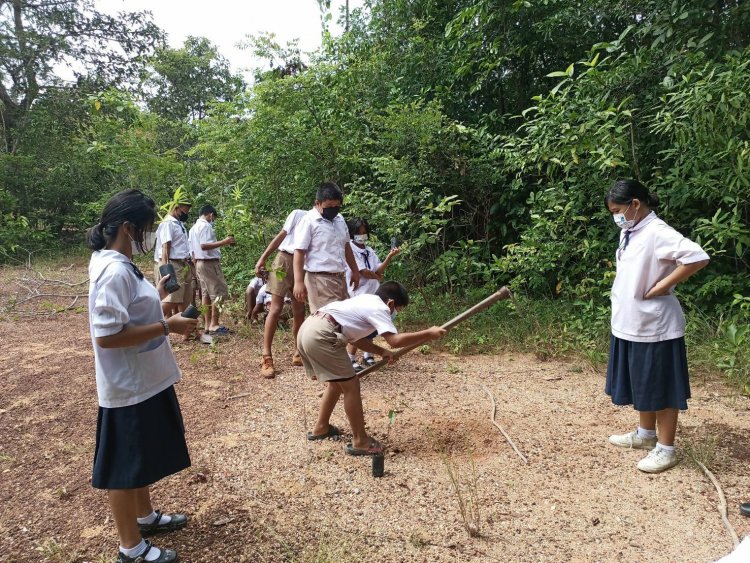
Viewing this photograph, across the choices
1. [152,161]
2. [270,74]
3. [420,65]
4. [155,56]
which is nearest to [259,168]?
[270,74]

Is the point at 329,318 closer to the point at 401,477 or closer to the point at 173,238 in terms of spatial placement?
the point at 401,477

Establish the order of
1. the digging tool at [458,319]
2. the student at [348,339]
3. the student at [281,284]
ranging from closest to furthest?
the student at [348,339] → the digging tool at [458,319] → the student at [281,284]

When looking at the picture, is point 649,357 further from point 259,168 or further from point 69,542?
point 259,168

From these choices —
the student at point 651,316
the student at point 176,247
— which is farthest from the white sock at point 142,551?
the student at point 176,247

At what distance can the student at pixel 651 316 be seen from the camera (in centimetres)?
287

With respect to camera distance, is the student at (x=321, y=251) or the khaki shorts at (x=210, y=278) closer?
the student at (x=321, y=251)

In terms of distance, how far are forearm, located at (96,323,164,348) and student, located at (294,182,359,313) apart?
2263mm

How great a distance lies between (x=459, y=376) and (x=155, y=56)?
55.5ft

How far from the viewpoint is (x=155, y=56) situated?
1702 cm

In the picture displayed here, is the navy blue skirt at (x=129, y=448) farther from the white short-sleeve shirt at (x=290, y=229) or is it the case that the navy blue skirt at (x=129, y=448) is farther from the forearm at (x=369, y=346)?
the white short-sleeve shirt at (x=290, y=229)

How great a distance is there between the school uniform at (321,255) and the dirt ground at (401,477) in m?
0.84

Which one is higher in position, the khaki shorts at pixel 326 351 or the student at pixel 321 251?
the student at pixel 321 251

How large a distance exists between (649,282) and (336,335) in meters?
1.86

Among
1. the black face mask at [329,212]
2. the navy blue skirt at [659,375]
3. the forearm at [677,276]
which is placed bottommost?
the navy blue skirt at [659,375]
